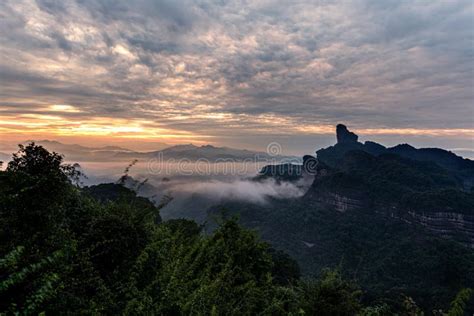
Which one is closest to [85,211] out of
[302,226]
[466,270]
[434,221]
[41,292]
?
[41,292]

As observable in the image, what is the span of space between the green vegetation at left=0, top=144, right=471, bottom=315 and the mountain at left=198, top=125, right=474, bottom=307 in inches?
1676

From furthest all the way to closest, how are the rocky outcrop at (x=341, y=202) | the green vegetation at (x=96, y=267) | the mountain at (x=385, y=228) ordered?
the rocky outcrop at (x=341, y=202)
the mountain at (x=385, y=228)
the green vegetation at (x=96, y=267)

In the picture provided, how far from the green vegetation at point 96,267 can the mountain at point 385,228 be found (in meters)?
42.6

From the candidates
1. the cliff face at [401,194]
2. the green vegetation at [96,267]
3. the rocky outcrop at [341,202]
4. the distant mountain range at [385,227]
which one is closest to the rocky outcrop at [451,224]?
the cliff face at [401,194]

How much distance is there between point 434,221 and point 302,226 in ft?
166

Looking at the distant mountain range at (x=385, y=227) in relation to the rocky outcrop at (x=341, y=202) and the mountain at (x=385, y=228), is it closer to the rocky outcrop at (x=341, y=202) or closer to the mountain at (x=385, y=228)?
the mountain at (x=385, y=228)

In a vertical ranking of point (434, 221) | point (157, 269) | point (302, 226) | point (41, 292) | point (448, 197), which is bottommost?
point (302, 226)

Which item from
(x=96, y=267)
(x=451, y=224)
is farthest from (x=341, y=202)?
(x=96, y=267)

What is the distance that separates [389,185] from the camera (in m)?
124

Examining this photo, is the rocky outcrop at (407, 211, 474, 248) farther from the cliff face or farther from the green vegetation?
the green vegetation

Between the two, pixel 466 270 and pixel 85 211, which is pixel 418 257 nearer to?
pixel 466 270

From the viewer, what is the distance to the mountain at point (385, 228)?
7212 cm

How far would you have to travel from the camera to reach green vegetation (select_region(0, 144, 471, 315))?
19.3 feet

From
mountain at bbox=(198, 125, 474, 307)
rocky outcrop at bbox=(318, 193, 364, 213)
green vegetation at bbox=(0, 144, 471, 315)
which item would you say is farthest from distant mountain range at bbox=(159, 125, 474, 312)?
green vegetation at bbox=(0, 144, 471, 315)
